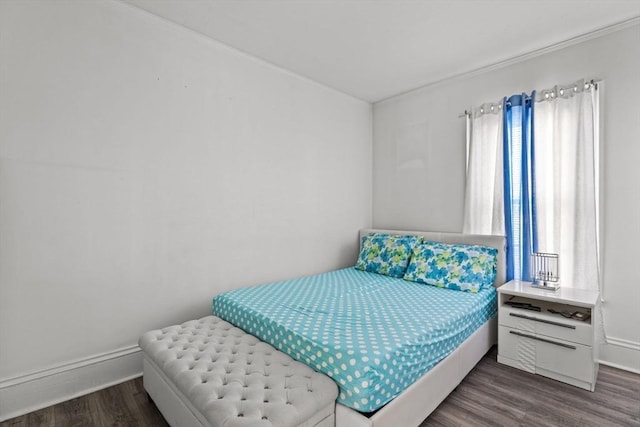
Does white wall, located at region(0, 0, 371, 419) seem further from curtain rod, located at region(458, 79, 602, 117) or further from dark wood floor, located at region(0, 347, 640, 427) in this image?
curtain rod, located at region(458, 79, 602, 117)

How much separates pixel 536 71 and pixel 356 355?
9.57ft

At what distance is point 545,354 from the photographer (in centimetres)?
225

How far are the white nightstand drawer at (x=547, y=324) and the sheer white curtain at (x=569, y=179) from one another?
0.52 meters

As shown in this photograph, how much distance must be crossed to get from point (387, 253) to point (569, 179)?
1.68 metres

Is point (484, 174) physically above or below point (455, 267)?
above

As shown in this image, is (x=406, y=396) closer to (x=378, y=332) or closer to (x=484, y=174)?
(x=378, y=332)

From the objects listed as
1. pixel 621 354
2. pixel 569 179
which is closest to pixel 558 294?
pixel 621 354

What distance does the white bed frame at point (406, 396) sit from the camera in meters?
1.43

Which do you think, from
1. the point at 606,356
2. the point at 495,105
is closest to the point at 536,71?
the point at 495,105

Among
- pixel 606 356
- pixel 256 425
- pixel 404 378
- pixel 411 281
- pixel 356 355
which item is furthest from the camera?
pixel 411 281

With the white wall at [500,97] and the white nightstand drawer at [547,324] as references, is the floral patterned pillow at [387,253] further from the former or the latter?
the white nightstand drawer at [547,324]

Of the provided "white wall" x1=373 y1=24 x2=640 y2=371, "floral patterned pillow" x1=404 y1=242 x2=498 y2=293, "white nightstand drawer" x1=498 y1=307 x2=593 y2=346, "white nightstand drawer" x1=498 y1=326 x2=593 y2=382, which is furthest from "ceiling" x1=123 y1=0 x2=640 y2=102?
"white nightstand drawer" x1=498 y1=326 x2=593 y2=382

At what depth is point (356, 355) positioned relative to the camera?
144 cm

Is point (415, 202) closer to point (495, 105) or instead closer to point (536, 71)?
point (495, 105)
